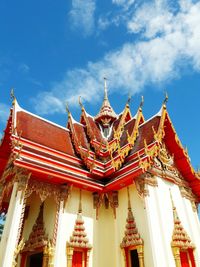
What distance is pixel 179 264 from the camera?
7.33 m

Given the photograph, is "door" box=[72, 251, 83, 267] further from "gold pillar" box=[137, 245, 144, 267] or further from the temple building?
"gold pillar" box=[137, 245, 144, 267]

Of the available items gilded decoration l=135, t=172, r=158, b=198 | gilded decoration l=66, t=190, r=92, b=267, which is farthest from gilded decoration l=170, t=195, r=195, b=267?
gilded decoration l=66, t=190, r=92, b=267

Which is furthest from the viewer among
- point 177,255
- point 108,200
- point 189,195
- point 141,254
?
point 189,195

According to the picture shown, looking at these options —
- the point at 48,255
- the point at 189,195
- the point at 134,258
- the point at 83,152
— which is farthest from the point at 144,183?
the point at 48,255

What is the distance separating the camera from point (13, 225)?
21.5 ft

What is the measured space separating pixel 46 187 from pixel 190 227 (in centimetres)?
503

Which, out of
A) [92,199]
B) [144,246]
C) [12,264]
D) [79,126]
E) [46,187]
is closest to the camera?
[12,264]

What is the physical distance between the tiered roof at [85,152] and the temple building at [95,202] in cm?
Answer: 4

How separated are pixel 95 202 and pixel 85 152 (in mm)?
2013

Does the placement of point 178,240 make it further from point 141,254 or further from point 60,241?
point 60,241

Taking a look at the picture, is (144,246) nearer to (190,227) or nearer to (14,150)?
(190,227)

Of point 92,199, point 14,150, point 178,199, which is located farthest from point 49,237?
point 178,199

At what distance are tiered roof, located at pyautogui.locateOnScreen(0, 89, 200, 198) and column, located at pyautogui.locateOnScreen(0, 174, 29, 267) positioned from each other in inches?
21.4

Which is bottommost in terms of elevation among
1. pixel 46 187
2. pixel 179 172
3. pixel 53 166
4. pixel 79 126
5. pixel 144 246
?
pixel 144 246
